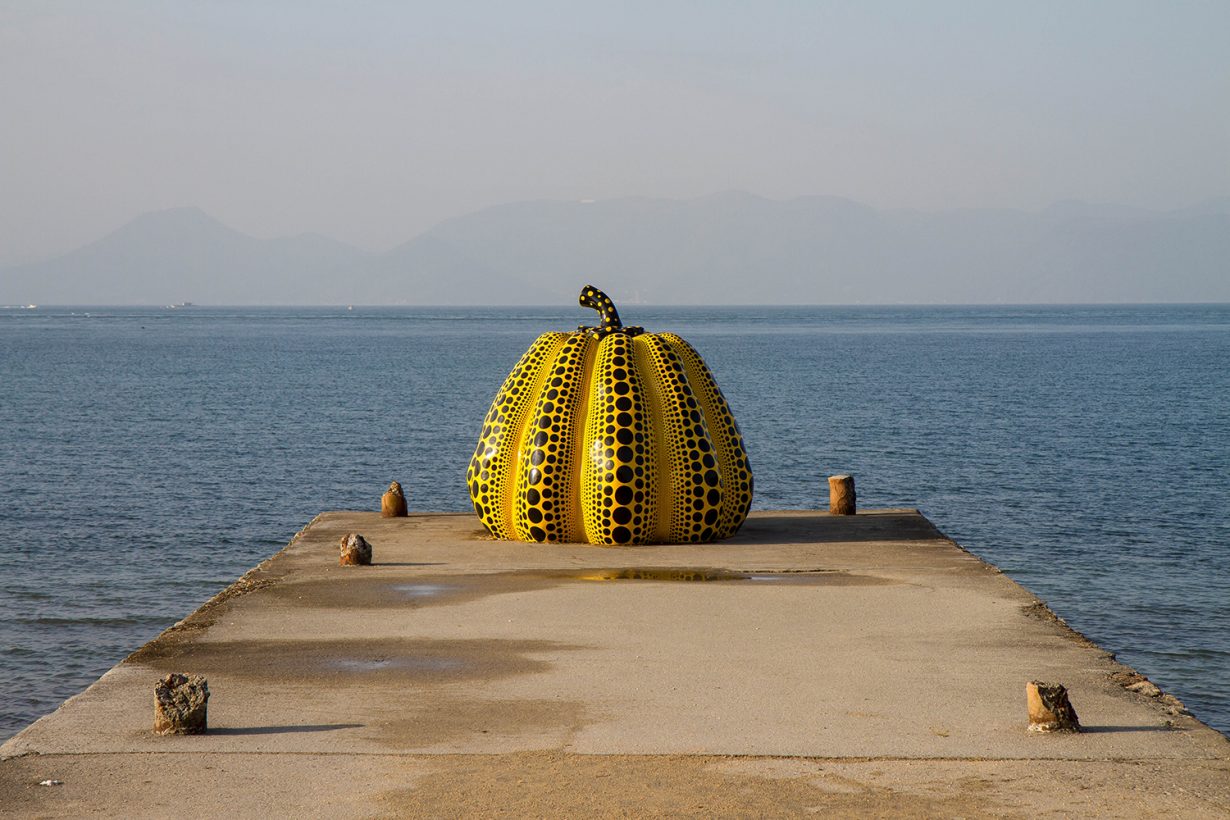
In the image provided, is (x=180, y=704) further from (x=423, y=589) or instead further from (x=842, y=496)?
(x=842, y=496)

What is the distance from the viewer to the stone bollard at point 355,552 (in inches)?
742

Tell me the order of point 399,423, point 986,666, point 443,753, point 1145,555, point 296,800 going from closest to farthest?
point 296,800 < point 443,753 < point 986,666 < point 1145,555 < point 399,423

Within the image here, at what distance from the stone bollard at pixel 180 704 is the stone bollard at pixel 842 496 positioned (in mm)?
13546

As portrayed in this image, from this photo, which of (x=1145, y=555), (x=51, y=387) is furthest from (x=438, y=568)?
(x=51, y=387)

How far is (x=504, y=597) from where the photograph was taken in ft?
54.5

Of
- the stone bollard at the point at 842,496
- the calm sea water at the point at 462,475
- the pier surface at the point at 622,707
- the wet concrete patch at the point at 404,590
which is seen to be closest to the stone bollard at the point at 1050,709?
the pier surface at the point at 622,707

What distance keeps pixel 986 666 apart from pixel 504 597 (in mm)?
5358

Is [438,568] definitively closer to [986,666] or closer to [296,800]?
[986,666]

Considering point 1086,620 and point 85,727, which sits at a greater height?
point 85,727

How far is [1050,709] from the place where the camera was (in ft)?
37.5

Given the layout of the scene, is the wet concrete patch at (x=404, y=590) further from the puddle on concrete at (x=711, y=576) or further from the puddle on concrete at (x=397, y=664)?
the puddle on concrete at (x=397, y=664)

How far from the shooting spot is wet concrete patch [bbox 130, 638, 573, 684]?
13.3m

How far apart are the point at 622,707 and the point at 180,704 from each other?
3326mm

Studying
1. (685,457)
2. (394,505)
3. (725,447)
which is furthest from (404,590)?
(394,505)
